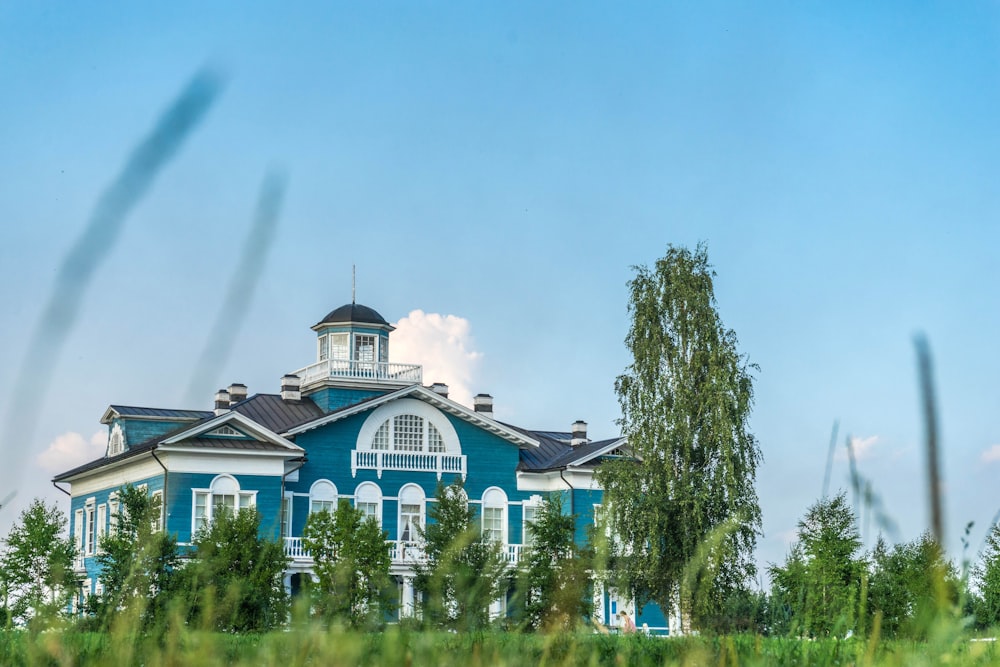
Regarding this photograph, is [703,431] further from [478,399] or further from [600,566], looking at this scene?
[600,566]

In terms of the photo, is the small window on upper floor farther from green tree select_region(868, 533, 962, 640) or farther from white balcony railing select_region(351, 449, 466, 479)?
green tree select_region(868, 533, 962, 640)

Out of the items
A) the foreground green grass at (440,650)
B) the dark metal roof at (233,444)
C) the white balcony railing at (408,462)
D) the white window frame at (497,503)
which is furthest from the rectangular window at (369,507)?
the foreground green grass at (440,650)

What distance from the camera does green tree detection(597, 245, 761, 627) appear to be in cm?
4534

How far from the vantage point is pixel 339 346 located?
56562mm

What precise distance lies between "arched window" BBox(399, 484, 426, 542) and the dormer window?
11302 mm

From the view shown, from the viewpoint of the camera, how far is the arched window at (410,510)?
51.7 metres

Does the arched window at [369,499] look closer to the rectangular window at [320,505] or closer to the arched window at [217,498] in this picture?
the rectangular window at [320,505]

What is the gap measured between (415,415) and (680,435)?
428 inches

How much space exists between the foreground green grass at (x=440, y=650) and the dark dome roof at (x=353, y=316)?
48.4 metres

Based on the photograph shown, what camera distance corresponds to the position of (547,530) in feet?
150

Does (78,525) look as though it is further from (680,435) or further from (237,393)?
(680,435)

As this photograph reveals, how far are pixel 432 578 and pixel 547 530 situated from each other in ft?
139

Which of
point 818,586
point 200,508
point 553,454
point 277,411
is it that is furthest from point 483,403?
point 818,586

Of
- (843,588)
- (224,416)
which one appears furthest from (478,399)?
(843,588)
